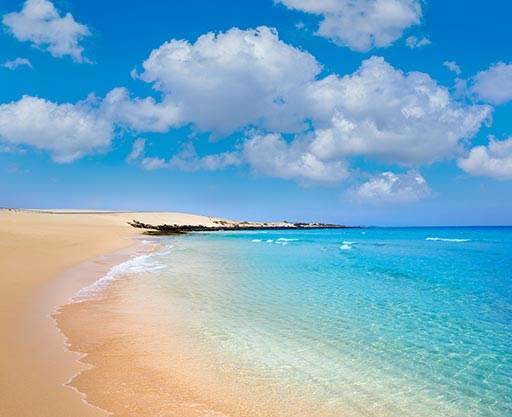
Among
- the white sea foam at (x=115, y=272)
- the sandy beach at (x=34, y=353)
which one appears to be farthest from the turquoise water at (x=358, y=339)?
the sandy beach at (x=34, y=353)

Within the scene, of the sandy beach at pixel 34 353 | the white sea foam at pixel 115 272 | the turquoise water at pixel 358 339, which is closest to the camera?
the sandy beach at pixel 34 353

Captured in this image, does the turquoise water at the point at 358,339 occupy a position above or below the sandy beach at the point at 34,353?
below

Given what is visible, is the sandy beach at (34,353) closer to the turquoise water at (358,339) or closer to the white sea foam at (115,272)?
the white sea foam at (115,272)

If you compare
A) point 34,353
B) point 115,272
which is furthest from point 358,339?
point 115,272

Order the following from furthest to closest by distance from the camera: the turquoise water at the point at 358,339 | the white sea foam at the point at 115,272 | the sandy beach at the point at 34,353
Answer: the white sea foam at the point at 115,272 < the turquoise water at the point at 358,339 < the sandy beach at the point at 34,353

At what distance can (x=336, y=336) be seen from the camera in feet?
27.8

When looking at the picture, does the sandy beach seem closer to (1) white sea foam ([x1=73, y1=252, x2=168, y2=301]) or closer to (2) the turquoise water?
(1) white sea foam ([x1=73, y1=252, x2=168, y2=301])

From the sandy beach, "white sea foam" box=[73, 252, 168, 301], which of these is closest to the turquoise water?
"white sea foam" box=[73, 252, 168, 301]

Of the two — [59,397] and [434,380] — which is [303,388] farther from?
[59,397]

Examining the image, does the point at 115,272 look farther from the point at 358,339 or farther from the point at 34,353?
the point at 358,339

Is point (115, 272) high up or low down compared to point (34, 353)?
down

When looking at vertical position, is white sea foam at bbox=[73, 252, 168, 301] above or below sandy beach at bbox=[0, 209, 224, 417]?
below

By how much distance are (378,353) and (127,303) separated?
7.52 meters

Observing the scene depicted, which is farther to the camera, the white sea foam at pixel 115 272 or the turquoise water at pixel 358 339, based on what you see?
the white sea foam at pixel 115 272
